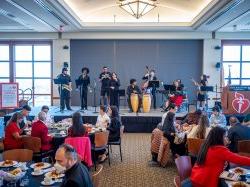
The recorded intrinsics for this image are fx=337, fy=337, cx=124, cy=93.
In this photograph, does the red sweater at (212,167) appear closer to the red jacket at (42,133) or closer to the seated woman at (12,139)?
the red jacket at (42,133)

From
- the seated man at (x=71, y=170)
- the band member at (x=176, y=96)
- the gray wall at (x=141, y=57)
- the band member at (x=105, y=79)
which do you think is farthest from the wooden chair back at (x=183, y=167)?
the gray wall at (x=141, y=57)

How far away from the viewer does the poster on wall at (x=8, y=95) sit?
496 inches

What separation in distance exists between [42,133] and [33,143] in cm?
28

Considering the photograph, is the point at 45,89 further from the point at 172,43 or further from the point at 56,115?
the point at 172,43

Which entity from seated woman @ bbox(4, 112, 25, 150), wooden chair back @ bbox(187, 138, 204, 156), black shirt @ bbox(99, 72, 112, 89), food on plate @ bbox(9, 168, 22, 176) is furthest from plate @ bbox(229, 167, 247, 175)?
black shirt @ bbox(99, 72, 112, 89)

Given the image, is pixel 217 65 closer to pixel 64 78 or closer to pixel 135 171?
pixel 64 78

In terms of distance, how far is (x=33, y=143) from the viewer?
21.8 ft

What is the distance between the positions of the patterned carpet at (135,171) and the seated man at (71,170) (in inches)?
128

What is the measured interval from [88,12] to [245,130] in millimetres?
10055

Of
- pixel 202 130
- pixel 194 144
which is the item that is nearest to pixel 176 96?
pixel 202 130

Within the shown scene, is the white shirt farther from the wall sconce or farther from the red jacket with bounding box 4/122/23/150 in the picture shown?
the wall sconce

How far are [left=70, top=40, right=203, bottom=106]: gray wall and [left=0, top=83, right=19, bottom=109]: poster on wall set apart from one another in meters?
3.78

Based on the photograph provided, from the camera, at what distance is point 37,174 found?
14.1 ft

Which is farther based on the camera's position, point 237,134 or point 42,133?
point 42,133
